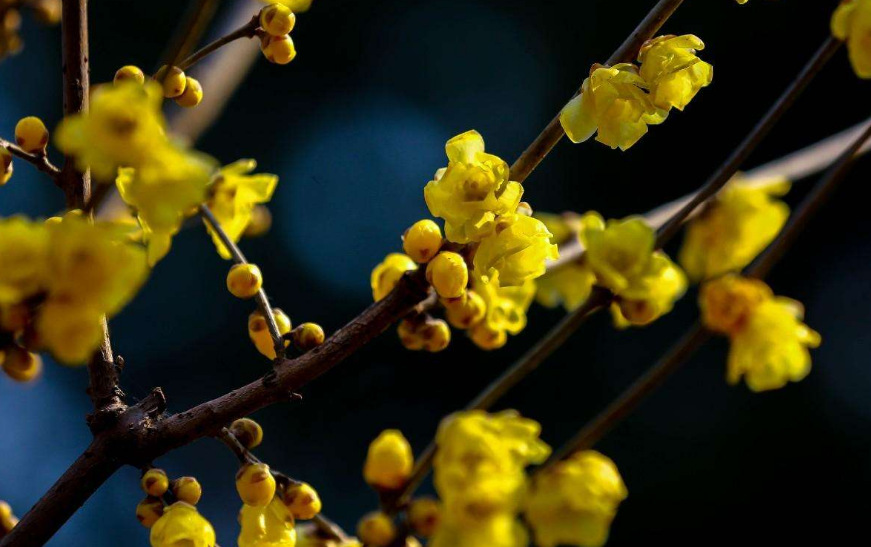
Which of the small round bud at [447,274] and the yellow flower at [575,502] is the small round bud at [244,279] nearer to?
the small round bud at [447,274]

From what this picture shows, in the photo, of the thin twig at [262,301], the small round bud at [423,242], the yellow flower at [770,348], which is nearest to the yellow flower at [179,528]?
the thin twig at [262,301]

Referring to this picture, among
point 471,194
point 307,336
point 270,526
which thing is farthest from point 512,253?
point 270,526

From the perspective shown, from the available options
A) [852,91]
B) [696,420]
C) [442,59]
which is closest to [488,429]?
[696,420]

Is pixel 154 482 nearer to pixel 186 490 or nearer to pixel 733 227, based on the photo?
pixel 186 490

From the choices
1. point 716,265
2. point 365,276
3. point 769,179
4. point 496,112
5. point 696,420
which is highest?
point 769,179

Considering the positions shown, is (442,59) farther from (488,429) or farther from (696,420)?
(488,429)
